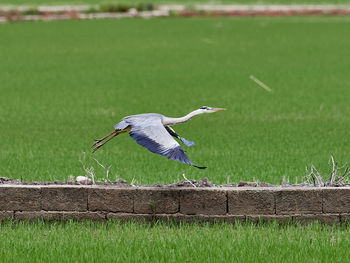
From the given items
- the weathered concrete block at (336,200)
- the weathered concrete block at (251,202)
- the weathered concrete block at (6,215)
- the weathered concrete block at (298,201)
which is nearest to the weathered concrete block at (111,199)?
the weathered concrete block at (6,215)

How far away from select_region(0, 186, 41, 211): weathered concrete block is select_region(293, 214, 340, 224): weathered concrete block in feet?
7.52

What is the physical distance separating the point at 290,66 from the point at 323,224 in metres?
16.6

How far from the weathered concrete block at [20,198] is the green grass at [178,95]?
1985 mm

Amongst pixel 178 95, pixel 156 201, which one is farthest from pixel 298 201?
pixel 178 95

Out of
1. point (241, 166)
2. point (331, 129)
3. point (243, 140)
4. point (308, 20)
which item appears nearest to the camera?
point (241, 166)

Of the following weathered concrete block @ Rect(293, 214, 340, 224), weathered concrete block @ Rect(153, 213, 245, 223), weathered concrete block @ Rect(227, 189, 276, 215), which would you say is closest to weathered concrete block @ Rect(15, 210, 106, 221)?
weathered concrete block @ Rect(153, 213, 245, 223)

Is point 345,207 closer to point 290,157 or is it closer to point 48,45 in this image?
point 290,157

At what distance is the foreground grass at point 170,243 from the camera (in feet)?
21.7

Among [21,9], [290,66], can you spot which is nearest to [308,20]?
[21,9]

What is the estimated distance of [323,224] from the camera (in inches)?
297

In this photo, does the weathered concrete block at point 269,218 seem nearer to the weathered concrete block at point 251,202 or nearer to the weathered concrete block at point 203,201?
the weathered concrete block at point 251,202

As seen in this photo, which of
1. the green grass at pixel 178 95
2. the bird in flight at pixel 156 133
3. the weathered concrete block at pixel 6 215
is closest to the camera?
the bird in flight at pixel 156 133

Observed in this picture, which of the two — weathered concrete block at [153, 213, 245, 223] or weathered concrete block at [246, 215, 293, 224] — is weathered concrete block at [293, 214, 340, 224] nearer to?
weathered concrete block at [246, 215, 293, 224]

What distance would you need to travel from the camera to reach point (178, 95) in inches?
736
